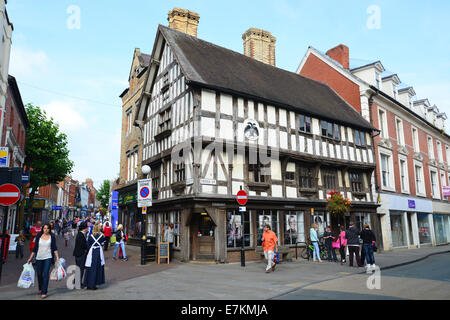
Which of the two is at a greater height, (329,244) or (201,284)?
(329,244)

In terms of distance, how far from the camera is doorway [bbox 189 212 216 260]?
1438 centimetres

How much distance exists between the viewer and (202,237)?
14617 millimetres

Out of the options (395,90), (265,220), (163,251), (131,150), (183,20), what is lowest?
(163,251)

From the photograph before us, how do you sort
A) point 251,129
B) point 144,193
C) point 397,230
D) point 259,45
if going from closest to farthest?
point 144,193 → point 251,129 → point 397,230 → point 259,45

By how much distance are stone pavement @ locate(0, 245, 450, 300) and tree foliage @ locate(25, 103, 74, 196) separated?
18775 mm

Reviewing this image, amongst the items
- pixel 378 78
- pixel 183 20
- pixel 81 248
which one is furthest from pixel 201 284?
pixel 378 78

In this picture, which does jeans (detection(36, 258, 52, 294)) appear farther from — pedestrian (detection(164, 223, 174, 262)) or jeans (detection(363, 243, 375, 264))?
jeans (detection(363, 243, 375, 264))

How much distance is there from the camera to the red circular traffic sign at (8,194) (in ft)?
26.3

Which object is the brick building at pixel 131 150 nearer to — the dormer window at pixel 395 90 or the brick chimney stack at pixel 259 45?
the brick chimney stack at pixel 259 45

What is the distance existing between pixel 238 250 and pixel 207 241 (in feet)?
4.75

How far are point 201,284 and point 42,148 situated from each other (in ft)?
81.0

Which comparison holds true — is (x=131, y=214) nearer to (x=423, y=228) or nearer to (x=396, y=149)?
(x=396, y=149)

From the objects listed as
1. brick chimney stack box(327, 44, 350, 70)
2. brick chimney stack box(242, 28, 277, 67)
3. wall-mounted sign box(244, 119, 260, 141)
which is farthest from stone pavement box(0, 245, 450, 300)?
brick chimney stack box(327, 44, 350, 70)

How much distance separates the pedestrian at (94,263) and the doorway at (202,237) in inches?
250
